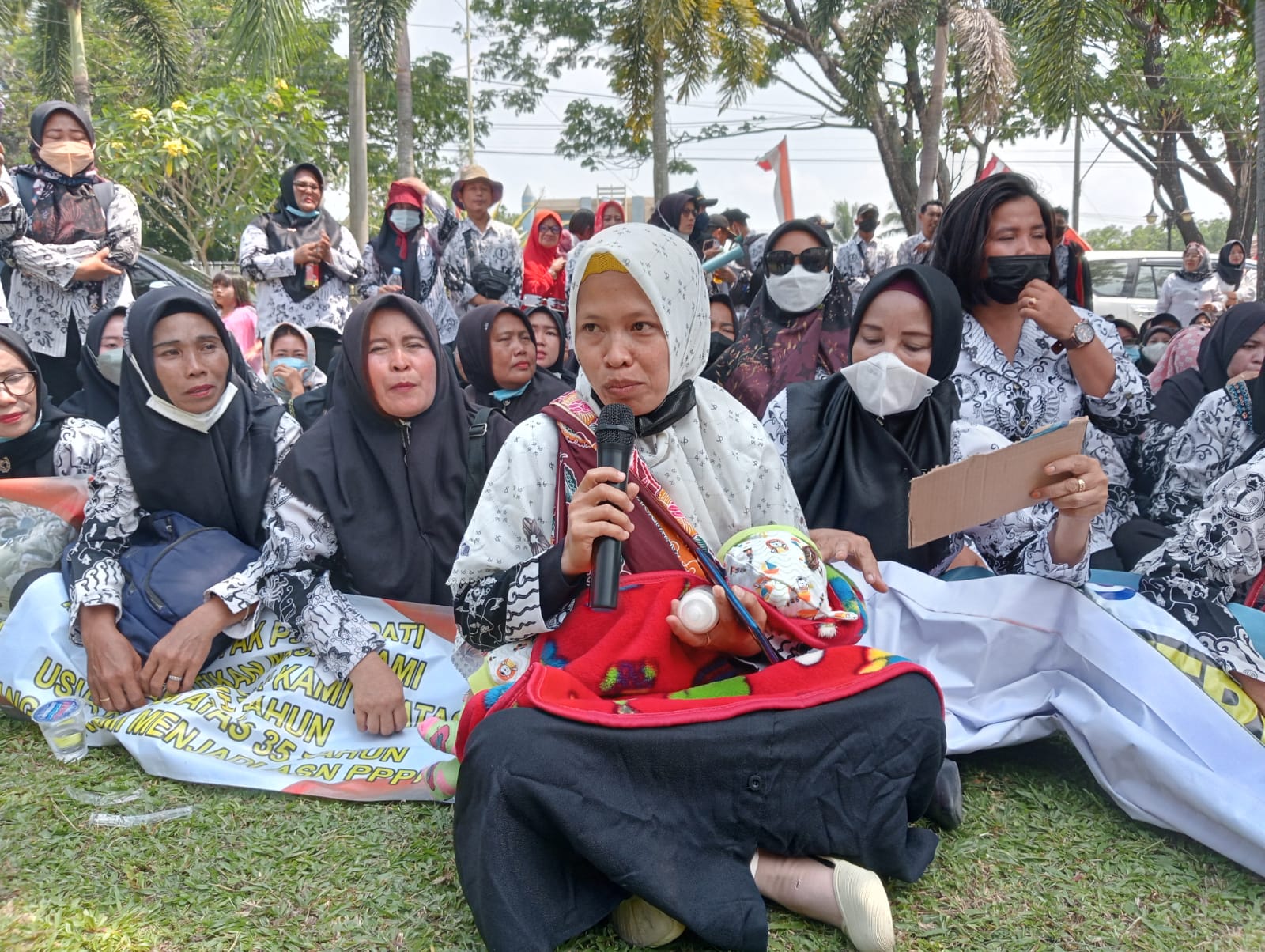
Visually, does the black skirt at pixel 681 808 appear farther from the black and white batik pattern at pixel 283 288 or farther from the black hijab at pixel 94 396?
the black and white batik pattern at pixel 283 288

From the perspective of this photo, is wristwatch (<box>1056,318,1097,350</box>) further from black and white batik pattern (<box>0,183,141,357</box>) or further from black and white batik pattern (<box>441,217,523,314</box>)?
black and white batik pattern (<box>0,183,141,357</box>)

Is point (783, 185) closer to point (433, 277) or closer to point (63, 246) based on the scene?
point (433, 277)

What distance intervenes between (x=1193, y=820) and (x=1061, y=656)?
0.52m

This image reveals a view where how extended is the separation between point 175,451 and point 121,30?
54.8ft

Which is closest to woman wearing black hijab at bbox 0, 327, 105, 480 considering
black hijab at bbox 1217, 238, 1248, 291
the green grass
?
the green grass

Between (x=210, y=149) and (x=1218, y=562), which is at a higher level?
(x=210, y=149)

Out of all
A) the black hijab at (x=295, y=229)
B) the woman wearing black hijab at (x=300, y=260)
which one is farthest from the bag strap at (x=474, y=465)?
the black hijab at (x=295, y=229)

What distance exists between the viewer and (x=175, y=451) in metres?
3.05

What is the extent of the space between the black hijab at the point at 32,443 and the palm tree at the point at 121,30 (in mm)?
13864

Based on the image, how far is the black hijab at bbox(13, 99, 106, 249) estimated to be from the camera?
519 centimetres

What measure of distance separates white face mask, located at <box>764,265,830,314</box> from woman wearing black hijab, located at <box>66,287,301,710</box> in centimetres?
255

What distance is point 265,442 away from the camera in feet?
10.5

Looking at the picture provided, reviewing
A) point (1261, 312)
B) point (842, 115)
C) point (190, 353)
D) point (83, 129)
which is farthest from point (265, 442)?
point (842, 115)

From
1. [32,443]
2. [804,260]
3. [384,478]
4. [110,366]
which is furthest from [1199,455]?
[110,366]
